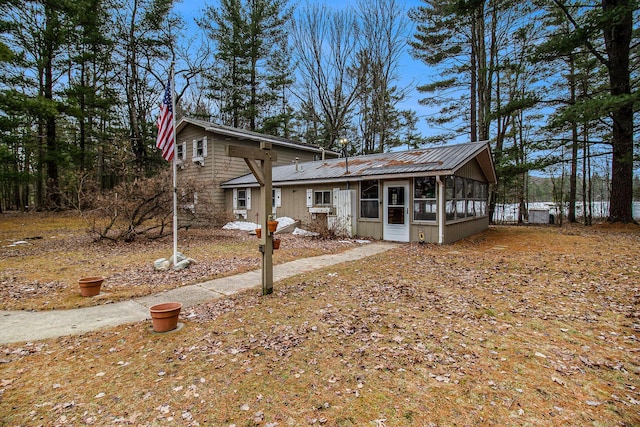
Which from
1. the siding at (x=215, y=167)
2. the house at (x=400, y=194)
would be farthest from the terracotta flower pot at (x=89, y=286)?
the siding at (x=215, y=167)

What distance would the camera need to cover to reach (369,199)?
11.5 m

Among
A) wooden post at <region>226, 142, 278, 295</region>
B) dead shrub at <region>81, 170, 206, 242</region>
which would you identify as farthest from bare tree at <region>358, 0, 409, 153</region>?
wooden post at <region>226, 142, 278, 295</region>

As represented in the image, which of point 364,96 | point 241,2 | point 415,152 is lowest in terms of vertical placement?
point 415,152

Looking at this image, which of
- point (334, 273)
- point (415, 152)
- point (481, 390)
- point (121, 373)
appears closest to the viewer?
point (481, 390)

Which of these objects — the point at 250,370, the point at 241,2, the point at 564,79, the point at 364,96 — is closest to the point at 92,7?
the point at 241,2

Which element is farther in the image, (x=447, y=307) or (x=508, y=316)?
(x=447, y=307)

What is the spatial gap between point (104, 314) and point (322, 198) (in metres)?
9.31

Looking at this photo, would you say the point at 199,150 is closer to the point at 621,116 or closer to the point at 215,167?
the point at 215,167

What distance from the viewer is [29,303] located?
477 centimetres

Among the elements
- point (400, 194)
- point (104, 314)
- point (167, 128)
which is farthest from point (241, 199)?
point (104, 314)

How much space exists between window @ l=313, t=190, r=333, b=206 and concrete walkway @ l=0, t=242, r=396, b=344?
6357 millimetres

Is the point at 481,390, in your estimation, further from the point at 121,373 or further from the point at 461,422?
the point at 121,373

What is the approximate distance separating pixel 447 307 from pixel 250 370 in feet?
9.82

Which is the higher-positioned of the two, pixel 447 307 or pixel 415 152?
pixel 415 152
